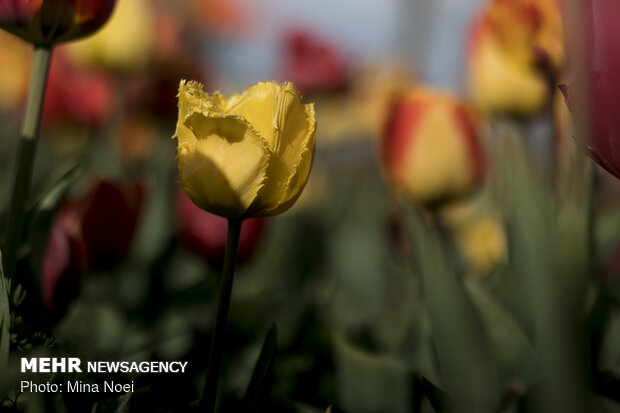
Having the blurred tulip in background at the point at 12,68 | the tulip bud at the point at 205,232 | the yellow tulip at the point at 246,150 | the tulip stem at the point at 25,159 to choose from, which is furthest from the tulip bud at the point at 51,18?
the blurred tulip in background at the point at 12,68

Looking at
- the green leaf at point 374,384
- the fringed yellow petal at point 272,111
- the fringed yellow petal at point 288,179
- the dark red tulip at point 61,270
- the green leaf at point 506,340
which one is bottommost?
the green leaf at point 374,384

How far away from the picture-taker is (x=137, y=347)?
539 millimetres

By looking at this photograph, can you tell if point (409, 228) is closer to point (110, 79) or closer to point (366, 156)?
point (110, 79)

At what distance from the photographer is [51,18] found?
1.29ft

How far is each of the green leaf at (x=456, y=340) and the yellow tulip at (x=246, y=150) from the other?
0.29 feet

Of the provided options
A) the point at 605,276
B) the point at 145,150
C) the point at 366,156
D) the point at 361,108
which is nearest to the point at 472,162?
the point at 605,276

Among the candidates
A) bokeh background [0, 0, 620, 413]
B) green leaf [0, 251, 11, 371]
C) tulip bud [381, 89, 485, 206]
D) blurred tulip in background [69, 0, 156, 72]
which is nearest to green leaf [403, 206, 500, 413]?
bokeh background [0, 0, 620, 413]

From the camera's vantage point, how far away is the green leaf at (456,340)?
1.12 feet

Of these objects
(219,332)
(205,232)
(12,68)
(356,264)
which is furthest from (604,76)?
(12,68)

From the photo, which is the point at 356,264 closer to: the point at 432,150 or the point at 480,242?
the point at 480,242

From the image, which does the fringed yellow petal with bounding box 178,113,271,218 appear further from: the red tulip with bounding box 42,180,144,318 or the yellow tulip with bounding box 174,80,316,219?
the red tulip with bounding box 42,180,144,318

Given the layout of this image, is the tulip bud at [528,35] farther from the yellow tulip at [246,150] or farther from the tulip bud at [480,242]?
the tulip bud at [480,242]

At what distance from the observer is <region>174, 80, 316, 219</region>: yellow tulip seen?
313mm

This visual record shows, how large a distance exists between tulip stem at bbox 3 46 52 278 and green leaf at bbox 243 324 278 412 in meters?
0.16
